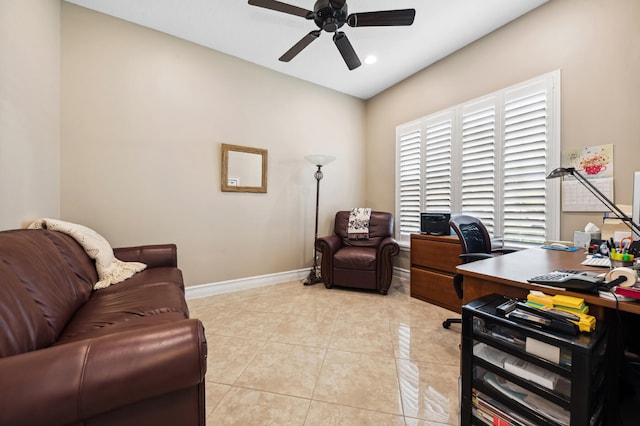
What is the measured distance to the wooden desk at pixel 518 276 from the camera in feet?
2.91

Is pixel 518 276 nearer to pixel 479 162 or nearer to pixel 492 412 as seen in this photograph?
pixel 492 412

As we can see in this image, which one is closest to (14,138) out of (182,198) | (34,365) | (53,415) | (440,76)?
(182,198)

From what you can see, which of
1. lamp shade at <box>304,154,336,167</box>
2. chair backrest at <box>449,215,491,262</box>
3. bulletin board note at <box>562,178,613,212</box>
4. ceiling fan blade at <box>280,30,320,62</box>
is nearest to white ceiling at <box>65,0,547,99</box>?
ceiling fan blade at <box>280,30,320,62</box>

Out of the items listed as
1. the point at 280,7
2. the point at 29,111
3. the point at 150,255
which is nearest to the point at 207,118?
the point at 29,111

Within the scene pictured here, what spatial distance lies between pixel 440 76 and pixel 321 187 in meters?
2.13

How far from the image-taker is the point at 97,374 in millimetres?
649

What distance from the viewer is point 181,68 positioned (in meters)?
2.75

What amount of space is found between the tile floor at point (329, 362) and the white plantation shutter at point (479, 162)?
1176 mm

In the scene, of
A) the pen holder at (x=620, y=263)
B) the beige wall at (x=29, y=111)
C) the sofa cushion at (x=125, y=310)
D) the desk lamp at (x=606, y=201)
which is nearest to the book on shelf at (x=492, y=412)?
Result: the pen holder at (x=620, y=263)

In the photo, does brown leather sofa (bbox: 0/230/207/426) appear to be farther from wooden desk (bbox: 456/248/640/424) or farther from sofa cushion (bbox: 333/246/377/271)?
sofa cushion (bbox: 333/246/377/271)

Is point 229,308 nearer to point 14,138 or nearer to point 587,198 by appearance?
point 14,138

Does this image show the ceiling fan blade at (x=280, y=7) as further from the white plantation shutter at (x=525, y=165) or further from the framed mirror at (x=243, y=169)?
the white plantation shutter at (x=525, y=165)

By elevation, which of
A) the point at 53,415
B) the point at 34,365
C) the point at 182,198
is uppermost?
the point at 182,198

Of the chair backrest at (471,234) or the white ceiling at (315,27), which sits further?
the white ceiling at (315,27)
